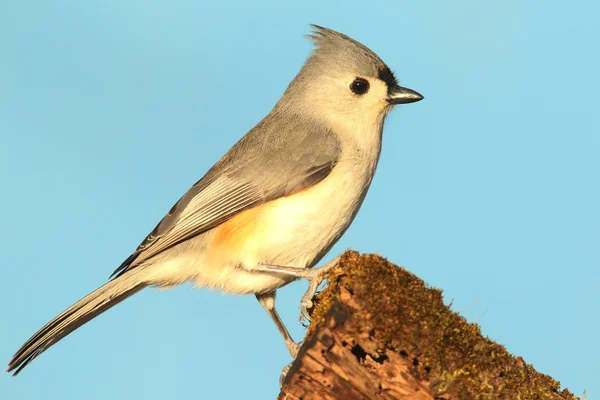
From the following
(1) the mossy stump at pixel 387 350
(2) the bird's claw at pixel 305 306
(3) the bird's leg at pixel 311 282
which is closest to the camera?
(1) the mossy stump at pixel 387 350

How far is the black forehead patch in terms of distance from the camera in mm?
8031

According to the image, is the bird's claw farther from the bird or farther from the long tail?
the long tail

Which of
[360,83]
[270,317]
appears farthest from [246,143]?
[270,317]

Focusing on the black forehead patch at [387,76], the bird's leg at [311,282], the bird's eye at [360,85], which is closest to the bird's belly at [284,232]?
the bird's leg at [311,282]

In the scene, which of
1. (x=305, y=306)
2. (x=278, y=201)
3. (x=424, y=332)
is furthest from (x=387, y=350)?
(x=278, y=201)

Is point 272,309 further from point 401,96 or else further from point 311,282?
point 401,96

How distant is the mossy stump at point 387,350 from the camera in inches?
175

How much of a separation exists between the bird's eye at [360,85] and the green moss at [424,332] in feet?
11.1

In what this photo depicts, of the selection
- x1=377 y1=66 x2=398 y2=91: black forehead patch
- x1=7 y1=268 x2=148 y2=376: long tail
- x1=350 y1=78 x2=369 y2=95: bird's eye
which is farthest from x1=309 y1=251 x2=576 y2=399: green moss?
x1=377 y1=66 x2=398 y2=91: black forehead patch

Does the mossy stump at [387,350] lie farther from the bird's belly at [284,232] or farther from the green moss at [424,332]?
the bird's belly at [284,232]

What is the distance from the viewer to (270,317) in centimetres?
794

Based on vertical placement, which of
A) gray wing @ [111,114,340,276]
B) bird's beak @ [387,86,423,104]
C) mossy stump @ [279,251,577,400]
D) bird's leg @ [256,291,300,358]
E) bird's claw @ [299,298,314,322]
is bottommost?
mossy stump @ [279,251,577,400]

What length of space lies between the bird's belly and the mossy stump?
2199mm

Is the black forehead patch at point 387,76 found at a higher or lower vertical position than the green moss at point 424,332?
higher
